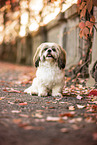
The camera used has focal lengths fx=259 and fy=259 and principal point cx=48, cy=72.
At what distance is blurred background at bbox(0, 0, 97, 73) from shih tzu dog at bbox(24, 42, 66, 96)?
2.43 m

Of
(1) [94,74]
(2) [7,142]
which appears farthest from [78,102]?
(2) [7,142]

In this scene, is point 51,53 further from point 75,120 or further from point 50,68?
point 75,120

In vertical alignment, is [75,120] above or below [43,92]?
below

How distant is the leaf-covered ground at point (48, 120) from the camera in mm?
2369

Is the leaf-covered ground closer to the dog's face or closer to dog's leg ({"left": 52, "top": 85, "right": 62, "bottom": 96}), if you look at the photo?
dog's leg ({"left": 52, "top": 85, "right": 62, "bottom": 96})

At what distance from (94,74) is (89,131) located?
306 cm

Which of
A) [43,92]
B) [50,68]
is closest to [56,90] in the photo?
[43,92]

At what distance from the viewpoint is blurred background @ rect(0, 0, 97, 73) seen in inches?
308

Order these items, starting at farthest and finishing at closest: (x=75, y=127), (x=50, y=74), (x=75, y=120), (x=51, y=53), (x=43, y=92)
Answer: (x=43, y=92) < (x=50, y=74) < (x=51, y=53) < (x=75, y=120) < (x=75, y=127)

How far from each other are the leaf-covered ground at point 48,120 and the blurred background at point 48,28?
3035mm

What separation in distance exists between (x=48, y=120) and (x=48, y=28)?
8.99 meters

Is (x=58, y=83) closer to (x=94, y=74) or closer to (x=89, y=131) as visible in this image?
(x=94, y=74)

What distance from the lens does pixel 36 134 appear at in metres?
2.51

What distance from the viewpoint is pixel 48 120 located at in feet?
9.93
